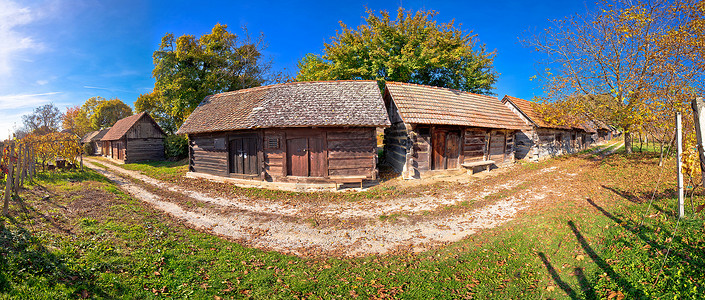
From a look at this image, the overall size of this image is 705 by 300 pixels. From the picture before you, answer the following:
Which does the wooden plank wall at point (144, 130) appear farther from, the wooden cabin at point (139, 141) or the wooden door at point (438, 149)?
the wooden door at point (438, 149)

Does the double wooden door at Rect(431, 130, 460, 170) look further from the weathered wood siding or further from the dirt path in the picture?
the weathered wood siding

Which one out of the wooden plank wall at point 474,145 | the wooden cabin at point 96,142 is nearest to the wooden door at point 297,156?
the wooden plank wall at point 474,145

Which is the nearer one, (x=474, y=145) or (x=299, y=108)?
(x=299, y=108)

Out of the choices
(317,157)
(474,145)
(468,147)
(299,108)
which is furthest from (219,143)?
(474,145)

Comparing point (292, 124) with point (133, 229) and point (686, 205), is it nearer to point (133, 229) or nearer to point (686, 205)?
point (133, 229)

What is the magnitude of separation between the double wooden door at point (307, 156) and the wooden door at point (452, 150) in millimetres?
7489

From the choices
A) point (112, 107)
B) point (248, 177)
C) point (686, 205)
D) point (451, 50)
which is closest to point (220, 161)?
point (248, 177)

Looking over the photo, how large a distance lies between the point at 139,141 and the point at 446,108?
29023mm

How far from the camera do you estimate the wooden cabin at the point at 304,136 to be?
1252cm

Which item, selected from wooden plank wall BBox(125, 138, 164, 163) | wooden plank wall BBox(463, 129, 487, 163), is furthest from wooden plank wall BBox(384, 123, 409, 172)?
wooden plank wall BBox(125, 138, 164, 163)

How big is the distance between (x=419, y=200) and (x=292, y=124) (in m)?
6.52

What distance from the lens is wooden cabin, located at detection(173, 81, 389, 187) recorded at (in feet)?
41.1

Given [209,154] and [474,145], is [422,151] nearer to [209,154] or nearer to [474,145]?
[474,145]

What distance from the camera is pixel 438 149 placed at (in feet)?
49.4
